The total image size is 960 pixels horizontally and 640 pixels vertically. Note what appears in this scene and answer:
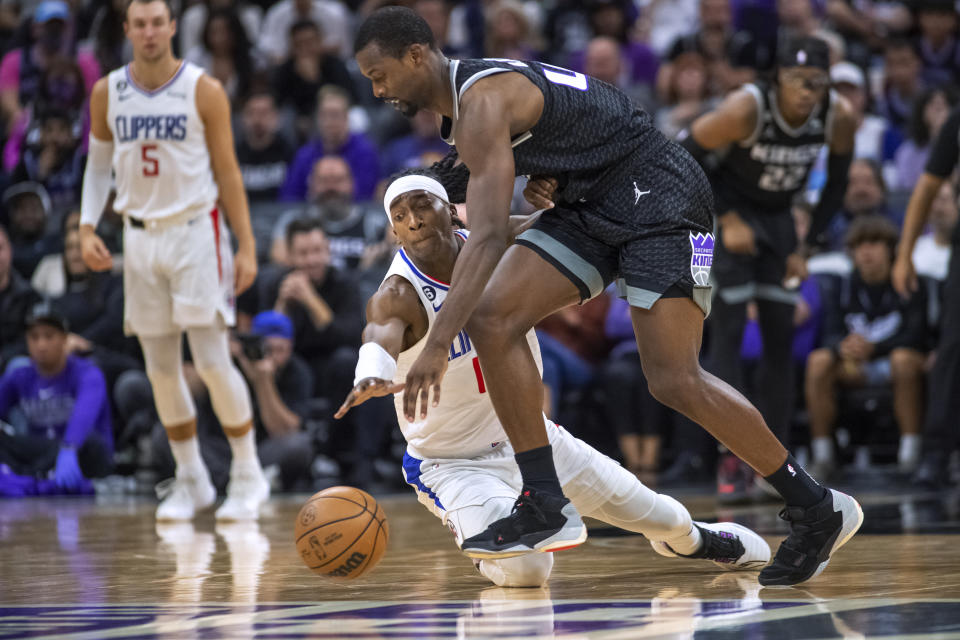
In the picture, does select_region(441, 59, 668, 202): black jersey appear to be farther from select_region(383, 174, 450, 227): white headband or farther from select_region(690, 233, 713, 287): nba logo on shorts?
select_region(690, 233, 713, 287): nba logo on shorts

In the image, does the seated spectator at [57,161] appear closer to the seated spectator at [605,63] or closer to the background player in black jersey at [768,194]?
the seated spectator at [605,63]

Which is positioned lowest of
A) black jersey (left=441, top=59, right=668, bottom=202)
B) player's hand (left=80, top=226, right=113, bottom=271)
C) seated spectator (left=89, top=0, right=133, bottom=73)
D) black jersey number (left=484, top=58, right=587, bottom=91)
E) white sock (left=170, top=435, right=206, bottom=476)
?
white sock (left=170, top=435, right=206, bottom=476)

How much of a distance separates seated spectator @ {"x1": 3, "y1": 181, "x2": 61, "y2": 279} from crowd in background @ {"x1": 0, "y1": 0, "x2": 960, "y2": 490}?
17mm

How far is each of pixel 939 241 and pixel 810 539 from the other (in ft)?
18.2

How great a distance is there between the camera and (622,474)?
4.18m

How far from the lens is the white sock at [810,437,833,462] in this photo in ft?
27.6

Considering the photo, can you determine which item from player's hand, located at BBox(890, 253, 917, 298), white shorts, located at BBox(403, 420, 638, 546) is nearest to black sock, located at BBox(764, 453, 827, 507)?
white shorts, located at BBox(403, 420, 638, 546)

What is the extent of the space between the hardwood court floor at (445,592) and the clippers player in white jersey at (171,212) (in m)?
0.86

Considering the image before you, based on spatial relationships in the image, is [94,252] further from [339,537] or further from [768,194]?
[768,194]

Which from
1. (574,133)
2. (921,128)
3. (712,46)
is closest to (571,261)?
(574,133)

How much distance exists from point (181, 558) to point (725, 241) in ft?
10.7

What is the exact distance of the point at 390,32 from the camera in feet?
12.4

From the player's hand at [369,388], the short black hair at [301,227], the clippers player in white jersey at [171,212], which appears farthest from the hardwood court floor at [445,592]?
the short black hair at [301,227]

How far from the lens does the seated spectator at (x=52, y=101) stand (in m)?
10.9
